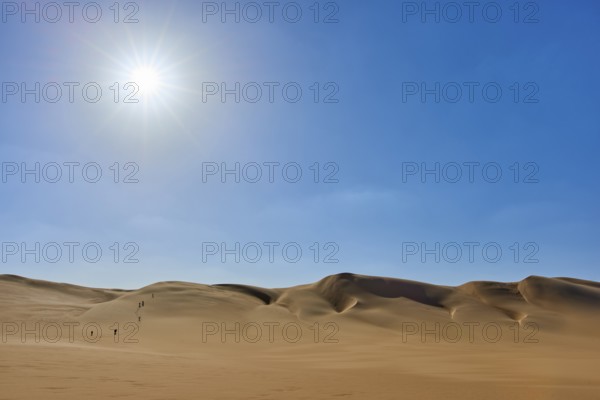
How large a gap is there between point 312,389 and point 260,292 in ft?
207

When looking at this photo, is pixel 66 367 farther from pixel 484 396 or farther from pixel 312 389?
pixel 484 396

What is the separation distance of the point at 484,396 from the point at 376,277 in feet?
219

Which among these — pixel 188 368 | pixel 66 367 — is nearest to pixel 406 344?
pixel 188 368

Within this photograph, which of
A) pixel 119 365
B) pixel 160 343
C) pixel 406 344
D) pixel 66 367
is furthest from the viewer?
pixel 406 344

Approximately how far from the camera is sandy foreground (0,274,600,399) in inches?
545

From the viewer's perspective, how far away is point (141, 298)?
200ft

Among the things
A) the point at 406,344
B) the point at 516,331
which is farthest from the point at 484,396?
the point at 516,331

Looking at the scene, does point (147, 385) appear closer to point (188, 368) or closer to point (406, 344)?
point (188, 368)

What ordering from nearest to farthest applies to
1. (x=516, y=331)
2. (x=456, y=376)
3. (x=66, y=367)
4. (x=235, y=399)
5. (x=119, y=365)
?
(x=235, y=399) < (x=66, y=367) < (x=119, y=365) < (x=456, y=376) < (x=516, y=331)

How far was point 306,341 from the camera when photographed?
43.6 m

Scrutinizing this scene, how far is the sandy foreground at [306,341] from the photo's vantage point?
13.9 m

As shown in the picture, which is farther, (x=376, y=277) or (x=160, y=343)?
(x=376, y=277)

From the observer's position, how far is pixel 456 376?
1942 cm

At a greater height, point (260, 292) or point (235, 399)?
point (260, 292)
